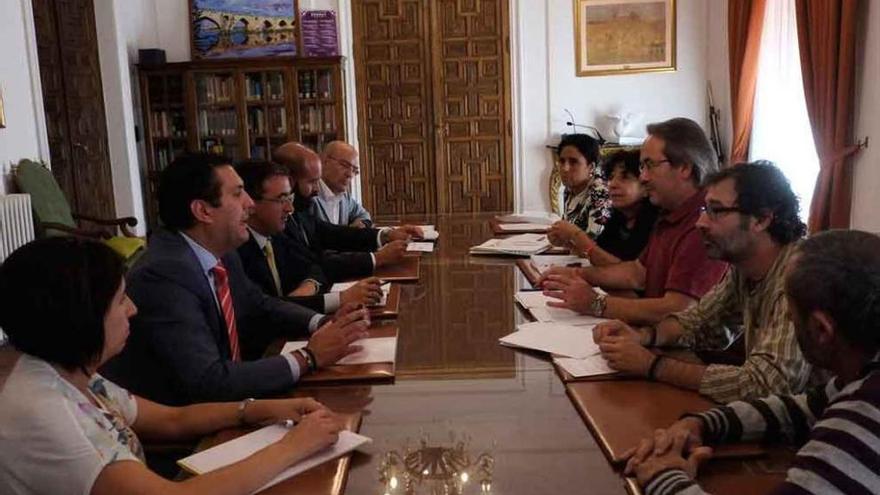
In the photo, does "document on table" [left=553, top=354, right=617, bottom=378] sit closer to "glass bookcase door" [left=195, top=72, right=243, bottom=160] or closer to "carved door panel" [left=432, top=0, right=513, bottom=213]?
"carved door panel" [left=432, top=0, right=513, bottom=213]

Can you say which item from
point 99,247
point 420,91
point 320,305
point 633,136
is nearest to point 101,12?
point 420,91

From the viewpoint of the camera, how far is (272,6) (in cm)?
708

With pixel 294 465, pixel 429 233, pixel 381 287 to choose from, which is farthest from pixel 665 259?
pixel 429 233

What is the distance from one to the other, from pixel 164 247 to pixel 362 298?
0.68 m

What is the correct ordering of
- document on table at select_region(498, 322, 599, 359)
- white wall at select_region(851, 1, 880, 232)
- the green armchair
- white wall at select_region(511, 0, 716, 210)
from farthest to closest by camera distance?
1. white wall at select_region(511, 0, 716, 210)
2. the green armchair
3. white wall at select_region(851, 1, 880, 232)
4. document on table at select_region(498, 322, 599, 359)

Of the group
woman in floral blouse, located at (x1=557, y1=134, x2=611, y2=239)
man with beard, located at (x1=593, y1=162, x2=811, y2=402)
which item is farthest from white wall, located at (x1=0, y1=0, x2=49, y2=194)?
man with beard, located at (x1=593, y1=162, x2=811, y2=402)

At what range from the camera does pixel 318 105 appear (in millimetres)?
7070

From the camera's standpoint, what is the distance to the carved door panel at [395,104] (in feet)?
23.7

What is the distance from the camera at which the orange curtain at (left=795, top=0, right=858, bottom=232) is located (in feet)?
15.3

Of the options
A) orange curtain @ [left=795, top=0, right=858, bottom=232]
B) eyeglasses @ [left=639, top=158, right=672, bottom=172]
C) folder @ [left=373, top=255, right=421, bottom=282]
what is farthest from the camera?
orange curtain @ [left=795, top=0, right=858, bottom=232]

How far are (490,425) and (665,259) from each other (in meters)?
1.18

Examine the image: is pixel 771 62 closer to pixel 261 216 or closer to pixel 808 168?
pixel 808 168

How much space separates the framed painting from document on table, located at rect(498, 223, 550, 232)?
3.67 meters

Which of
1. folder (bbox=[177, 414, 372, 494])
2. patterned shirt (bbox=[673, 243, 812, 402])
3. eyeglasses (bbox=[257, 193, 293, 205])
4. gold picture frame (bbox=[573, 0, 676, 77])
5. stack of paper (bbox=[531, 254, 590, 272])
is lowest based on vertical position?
stack of paper (bbox=[531, 254, 590, 272])
